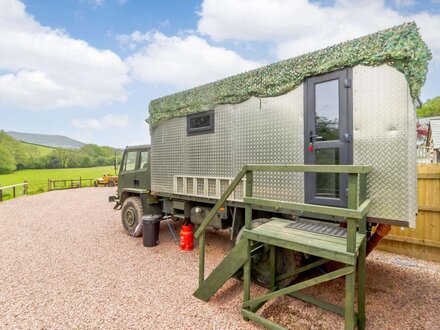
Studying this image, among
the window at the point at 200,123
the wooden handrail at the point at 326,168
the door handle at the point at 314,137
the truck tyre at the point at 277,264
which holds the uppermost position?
the window at the point at 200,123

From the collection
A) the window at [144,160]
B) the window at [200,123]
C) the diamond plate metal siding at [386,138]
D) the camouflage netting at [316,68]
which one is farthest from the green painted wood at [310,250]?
the window at [144,160]

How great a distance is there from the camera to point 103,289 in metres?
3.65

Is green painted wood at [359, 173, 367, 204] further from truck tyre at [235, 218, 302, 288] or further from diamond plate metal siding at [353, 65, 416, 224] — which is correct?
truck tyre at [235, 218, 302, 288]

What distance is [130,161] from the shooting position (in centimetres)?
696

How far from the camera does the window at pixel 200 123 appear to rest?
4802 mm

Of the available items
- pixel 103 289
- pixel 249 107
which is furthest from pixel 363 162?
pixel 103 289

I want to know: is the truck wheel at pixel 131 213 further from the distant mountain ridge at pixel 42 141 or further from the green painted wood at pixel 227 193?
A: the distant mountain ridge at pixel 42 141

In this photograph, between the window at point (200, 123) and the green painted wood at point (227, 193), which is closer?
the green painted wood at point (227, 193)

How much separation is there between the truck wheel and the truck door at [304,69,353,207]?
4745mm

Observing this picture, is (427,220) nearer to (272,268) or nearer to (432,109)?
(272,268)

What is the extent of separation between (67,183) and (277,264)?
80.6 feet

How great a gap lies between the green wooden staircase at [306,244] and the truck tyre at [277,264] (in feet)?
0.42

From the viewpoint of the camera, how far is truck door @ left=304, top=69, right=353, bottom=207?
3.17 m

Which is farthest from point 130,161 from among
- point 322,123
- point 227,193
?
point 322,123
